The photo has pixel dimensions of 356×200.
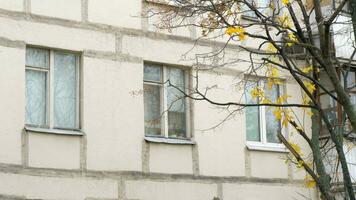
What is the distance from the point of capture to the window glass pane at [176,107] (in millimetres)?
19431

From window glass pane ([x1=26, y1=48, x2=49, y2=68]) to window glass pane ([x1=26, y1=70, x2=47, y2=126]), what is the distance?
145 mm

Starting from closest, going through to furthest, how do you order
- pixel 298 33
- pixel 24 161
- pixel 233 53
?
1. pixel 298 33
2. pixel 24 161
3. pixel 233 53

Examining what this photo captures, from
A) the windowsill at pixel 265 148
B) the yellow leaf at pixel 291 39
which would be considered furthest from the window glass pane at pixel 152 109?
the yellow leaf at pixel 291 39

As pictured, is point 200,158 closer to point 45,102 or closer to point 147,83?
point 147,83

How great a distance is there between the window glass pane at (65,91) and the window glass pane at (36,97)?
0.71 ft

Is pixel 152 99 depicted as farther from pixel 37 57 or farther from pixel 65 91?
pixel 37 57

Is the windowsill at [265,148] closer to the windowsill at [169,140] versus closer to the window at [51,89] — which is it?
the windowsill at [169,140]

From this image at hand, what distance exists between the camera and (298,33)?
11.4m

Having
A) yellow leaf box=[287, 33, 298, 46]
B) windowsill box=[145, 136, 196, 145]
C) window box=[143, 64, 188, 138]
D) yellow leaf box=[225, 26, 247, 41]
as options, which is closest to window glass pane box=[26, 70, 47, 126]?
windowsill box=[145, 136, 196, 145]

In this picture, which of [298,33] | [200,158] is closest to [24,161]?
[200,158]

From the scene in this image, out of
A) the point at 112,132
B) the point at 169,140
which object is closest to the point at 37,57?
the point at 112,132

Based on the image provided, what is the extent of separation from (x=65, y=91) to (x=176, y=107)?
2.63 m

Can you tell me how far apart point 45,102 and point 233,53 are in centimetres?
478

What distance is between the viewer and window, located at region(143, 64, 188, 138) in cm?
1919
